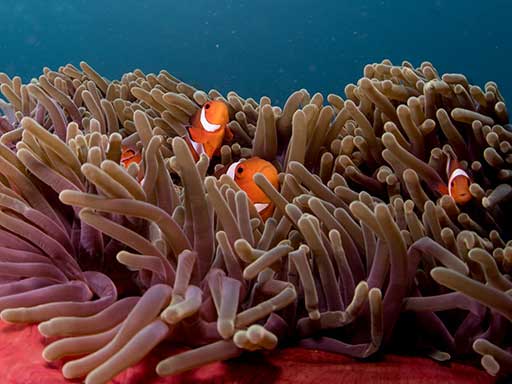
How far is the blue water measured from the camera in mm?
19578

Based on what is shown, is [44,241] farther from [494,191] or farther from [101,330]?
[494,191]

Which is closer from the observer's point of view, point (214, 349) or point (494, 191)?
point (214, 349)

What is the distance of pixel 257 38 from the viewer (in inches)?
826

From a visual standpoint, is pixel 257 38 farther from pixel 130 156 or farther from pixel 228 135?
pixel 130 156

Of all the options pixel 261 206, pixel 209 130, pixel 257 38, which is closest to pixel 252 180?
pixel 261 206

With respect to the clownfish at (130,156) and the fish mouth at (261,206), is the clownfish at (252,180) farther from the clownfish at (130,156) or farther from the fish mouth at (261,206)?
the clownfish at (130,156)

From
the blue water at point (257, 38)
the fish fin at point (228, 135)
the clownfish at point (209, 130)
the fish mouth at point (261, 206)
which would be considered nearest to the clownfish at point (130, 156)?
the clownfish at point (209, 130)

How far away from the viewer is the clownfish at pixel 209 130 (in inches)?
67.2

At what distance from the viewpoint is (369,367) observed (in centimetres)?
98

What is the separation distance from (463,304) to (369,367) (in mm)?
200

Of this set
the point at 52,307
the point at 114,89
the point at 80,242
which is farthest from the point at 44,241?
the point at 114,89

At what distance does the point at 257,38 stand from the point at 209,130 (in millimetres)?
20062

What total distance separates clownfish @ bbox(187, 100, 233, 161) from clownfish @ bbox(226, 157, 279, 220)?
21 cm

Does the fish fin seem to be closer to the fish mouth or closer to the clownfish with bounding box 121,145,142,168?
the clownfish with bounding box 121,145,142,168
